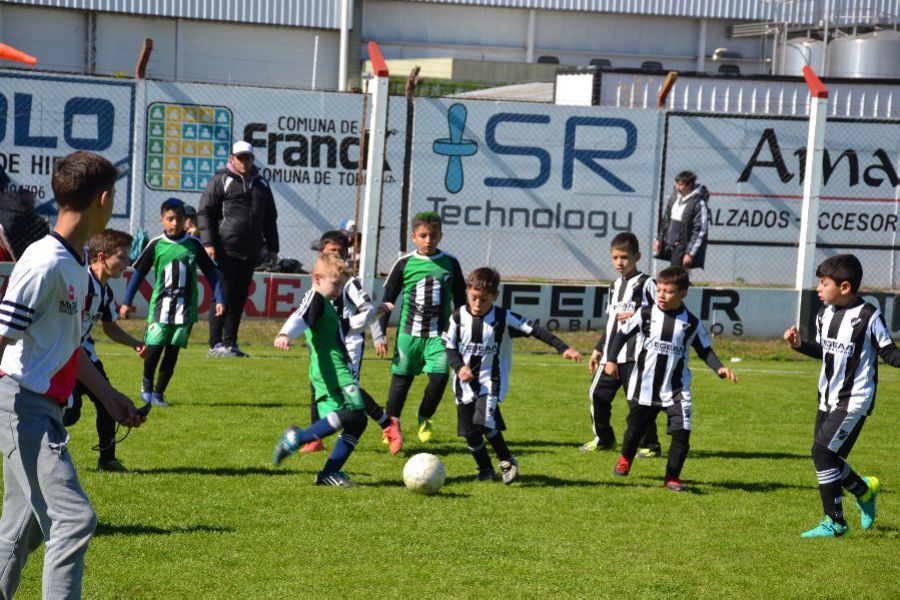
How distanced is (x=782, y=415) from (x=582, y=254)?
6238 millimetres

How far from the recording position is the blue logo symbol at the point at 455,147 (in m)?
16.5

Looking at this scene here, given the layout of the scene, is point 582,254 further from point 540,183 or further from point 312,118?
point 312,118

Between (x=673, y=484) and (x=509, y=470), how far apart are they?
1.12 meters

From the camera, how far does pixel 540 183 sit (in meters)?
17.0

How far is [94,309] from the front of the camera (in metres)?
7.30

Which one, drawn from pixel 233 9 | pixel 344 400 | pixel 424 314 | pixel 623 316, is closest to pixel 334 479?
pixel 344 400

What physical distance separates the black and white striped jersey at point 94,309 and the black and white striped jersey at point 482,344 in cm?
231

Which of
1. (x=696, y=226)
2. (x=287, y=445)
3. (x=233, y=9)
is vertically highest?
(x=233, y=9)

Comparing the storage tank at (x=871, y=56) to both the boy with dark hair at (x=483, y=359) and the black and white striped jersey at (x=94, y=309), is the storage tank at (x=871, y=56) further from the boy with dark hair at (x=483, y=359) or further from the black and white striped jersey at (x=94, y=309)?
the black and white striped jersey at (x=94, y=309)

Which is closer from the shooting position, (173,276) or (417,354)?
(417,354)

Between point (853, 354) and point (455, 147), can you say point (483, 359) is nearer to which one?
point (853, 354)

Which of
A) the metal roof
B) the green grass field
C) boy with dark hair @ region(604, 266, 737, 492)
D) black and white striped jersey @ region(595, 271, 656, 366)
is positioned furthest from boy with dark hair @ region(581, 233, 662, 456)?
the metal roof

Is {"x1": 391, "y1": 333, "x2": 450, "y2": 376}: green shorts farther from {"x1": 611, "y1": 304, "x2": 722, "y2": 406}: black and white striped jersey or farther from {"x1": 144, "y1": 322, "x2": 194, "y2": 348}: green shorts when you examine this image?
{"x1": 144, "y1": 322, "x2": 194, "y2": 348}: green shorts

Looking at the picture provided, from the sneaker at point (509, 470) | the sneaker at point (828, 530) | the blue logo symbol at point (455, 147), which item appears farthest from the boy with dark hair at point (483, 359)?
the blue logo symbol at point (455, 147)
